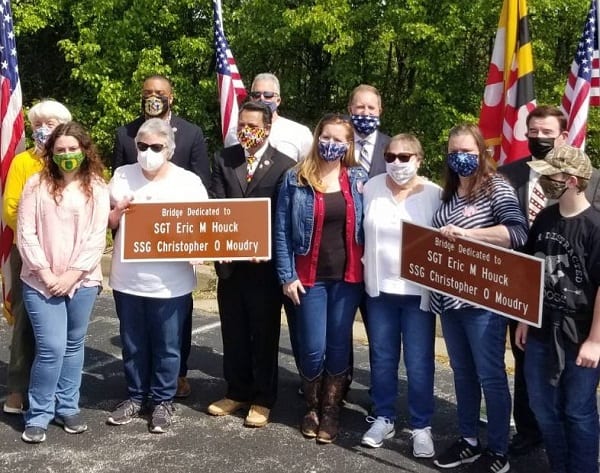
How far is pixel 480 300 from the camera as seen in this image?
3.76 metres

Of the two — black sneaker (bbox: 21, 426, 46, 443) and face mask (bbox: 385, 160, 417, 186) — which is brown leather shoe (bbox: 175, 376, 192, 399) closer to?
black sneaker (bbox: 21, 426, 46, 443)

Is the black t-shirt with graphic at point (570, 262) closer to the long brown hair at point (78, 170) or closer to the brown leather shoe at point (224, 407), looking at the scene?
the brown leather shoe at point (224, 407)

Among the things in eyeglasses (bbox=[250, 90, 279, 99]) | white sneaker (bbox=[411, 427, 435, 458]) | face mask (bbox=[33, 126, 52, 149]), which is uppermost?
eyeglasses (bbox=[250, 90, 279, 99])

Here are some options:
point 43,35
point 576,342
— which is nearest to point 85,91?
point 43,35

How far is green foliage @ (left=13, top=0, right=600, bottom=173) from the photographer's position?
13352 mm

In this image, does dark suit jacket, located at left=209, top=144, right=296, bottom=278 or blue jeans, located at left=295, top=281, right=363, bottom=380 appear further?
dark suit jacket, located at left=209, top=144, right=296, bottom=278

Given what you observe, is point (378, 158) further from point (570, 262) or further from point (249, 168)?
point (570, 262)

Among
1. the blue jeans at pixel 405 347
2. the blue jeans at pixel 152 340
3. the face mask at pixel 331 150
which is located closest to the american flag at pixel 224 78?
the blue jeans at pixel 152 340

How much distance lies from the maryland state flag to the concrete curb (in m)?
1.92

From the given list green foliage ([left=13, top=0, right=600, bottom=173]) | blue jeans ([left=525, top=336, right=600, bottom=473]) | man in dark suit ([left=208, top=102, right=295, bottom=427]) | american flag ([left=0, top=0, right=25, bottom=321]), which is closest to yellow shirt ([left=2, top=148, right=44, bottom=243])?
american flag ([left=0, top=0, right=25, bottom=321])

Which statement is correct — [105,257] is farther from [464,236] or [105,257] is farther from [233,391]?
[464,236]

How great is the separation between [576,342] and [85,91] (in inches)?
637

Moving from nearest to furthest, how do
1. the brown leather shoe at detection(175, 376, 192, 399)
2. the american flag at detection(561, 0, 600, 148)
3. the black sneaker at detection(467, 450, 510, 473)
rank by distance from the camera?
the black sneaker at detection(467, 450, 510, 473)
the brown leather shoe at detection(175, 376, 192, 399)
the american flag at detection(561, 0, 600, 148)

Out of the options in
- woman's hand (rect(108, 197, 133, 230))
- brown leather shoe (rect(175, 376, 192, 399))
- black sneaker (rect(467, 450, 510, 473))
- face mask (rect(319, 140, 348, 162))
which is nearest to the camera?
black sneaker (rect(467, 450, 510, 473))
